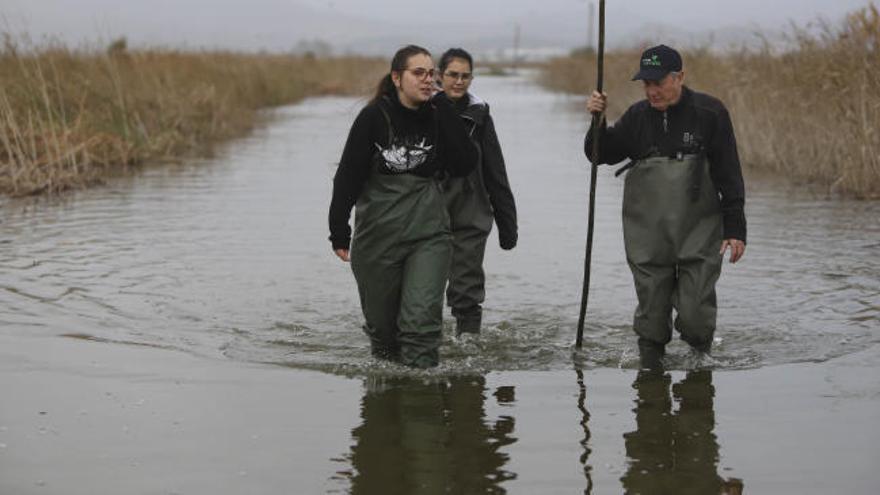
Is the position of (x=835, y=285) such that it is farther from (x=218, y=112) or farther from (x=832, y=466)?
(x=218, y=112)

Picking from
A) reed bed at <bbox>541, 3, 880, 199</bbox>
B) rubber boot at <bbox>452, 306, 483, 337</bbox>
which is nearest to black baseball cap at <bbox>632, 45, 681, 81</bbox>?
rubber boot at <bbox>452, 306, 483, 337</bbox>

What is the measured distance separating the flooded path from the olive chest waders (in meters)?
0.34

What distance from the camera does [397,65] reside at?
256 inches

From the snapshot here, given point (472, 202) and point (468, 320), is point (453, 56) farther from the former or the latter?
point (468, 320)

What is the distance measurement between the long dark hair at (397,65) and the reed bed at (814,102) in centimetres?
845

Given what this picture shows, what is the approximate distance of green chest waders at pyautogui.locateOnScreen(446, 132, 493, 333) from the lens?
7.82 m

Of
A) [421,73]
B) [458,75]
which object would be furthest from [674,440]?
[458,75]

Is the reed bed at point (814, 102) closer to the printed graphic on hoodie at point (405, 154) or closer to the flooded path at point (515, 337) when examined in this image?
the flooded path at point (515, 337)

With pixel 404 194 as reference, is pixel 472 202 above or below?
below

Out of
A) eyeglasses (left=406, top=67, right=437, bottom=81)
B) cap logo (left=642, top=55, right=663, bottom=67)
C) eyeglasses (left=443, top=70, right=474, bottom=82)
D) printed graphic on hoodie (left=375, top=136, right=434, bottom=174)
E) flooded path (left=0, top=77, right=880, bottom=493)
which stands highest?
cap logo (left=642, top=55, right=663, bottom=67)

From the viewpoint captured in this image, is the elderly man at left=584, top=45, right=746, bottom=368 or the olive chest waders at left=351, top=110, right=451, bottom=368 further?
the elderly man at left=584, top=45, right=746, bottom=368

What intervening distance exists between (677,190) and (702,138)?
0.28 metres

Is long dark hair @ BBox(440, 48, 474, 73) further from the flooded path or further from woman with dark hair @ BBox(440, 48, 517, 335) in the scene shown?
the flooded path

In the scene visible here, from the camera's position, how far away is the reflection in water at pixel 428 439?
5246 millimetres
